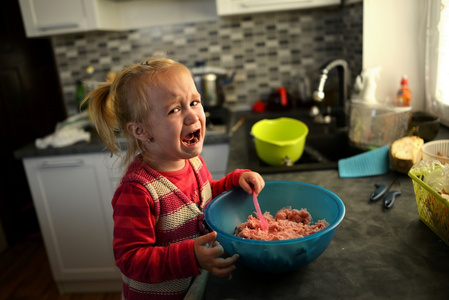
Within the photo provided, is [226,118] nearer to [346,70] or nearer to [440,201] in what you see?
[346,70]

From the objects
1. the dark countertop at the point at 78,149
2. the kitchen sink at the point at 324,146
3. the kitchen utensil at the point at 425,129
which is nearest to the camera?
the kitchen utensil at the point at 425,129

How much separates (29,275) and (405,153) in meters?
2.37

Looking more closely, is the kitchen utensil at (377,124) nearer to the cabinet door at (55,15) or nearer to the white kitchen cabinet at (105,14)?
the white kitchen cabinet at (105,14)

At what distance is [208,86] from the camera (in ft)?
6.93

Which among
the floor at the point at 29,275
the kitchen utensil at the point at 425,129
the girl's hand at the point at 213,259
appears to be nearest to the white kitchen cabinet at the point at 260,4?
the kitchen utensil at the point at 425,129

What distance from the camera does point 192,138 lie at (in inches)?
33.0

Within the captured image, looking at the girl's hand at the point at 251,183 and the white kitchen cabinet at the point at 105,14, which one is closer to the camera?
the girl's hand at the point at 251,183

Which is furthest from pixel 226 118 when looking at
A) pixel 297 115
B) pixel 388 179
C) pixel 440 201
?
pixel 440 201

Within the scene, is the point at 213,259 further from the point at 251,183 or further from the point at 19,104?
the point at 19,104

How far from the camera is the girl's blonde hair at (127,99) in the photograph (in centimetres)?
80

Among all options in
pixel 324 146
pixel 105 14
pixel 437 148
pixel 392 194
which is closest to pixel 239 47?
pixel 105 14

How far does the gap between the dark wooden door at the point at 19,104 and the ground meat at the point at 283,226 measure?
243 cm

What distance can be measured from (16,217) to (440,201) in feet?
9.44

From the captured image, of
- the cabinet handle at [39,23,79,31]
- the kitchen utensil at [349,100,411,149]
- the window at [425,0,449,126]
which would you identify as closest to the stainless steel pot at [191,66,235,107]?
the cabinet handle at [39,23,79,31]
